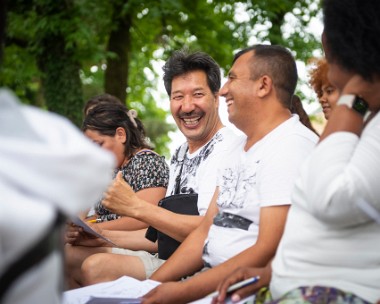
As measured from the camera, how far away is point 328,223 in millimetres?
2461

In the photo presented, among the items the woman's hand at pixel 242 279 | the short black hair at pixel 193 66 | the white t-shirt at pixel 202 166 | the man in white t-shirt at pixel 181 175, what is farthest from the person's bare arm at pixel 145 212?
the short black hair at pixel 193 66

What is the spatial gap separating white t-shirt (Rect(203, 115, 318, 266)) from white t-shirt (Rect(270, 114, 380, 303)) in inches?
19.8

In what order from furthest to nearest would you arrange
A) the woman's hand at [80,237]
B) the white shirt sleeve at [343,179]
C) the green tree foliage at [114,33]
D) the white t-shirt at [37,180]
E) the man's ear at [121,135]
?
1. the green tree foliage at [114,33]
2. the man's ear at [121,135]
3. the woman's hand at [80,237]
4. the white shirt sleeve at [343,179]
5. the white t-shirt at [37,180]

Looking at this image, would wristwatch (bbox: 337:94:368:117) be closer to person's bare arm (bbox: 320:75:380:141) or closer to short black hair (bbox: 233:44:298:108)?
person's bare arm (bbox: 320:75:380:141)

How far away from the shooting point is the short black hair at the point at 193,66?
495cm

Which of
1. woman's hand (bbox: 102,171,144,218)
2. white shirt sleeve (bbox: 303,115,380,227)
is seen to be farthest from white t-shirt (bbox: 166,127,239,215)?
white shirt sleeve (bbox: 303,115,380,227)

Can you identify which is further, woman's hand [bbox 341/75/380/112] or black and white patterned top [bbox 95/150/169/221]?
black and white patterned top [bbox 95/150/169/221]

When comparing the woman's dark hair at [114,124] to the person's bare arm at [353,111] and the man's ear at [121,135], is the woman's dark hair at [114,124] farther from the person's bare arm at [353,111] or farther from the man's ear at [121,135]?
the person's bare arm at [353,111]

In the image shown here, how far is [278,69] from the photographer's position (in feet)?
11.4

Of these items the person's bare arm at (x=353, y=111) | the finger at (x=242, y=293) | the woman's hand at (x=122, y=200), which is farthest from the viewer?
the woman's hand at (x=122, y=200)

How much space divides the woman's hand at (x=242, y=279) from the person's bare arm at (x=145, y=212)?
3.51 ft

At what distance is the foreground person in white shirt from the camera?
2373 millimetres

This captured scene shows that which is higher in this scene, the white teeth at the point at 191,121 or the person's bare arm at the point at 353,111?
the person's bare arm at the point at 353,111

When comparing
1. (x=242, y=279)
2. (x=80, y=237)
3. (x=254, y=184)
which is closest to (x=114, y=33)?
(x=80, y=237)
